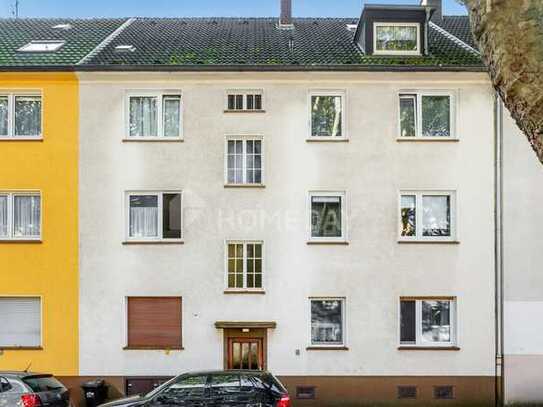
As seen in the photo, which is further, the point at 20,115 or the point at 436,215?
the point at 20,115

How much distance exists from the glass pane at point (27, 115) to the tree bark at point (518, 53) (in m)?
14.6

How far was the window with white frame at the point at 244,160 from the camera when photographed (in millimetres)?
15852

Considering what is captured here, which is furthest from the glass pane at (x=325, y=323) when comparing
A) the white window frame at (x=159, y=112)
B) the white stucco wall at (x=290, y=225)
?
the white window frame at (x=159, y=112)

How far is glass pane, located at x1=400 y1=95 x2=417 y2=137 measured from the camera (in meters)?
15.8

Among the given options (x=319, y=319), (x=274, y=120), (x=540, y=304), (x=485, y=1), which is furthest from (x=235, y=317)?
(x=485, y=1)

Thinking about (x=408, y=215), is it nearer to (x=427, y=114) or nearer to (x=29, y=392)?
(x=427, y=114)

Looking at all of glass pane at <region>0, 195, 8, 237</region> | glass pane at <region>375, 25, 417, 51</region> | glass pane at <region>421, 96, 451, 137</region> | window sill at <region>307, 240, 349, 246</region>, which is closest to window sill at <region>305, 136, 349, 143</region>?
glass pane at <region>421, 96, 451, 137</region>

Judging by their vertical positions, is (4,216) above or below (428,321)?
above

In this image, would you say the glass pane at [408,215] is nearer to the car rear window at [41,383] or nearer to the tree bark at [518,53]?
the car rear window at [41,383]

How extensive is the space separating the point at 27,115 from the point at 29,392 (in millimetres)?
7751

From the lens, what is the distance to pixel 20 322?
15.5m

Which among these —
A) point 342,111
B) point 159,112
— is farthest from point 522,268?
point 159,112

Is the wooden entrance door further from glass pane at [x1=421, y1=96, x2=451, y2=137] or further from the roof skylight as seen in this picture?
the roof skylight

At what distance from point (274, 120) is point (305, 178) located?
5.79ft
